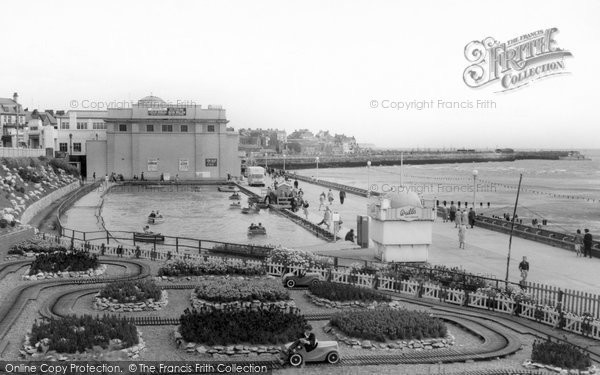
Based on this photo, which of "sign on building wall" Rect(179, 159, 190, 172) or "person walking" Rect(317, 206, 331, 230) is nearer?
"person walking" Rect(317, 206, 331, 230)

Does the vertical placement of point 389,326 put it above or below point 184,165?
below

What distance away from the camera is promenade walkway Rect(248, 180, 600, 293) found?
22.8 m

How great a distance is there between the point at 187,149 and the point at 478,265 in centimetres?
6273

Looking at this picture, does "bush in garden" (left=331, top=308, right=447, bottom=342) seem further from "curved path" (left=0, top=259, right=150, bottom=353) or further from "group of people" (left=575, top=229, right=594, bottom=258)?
"group of people" (left=575, top=229, right=594, bottom=258)

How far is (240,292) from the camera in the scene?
1833 cm

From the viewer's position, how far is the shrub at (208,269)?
22.0 m

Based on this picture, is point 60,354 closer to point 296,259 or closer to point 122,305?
point 122,305

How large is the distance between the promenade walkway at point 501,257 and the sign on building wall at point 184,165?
165 ft

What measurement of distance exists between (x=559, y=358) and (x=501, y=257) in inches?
574

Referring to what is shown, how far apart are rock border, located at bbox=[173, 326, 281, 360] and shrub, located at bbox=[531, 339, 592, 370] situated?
548cm

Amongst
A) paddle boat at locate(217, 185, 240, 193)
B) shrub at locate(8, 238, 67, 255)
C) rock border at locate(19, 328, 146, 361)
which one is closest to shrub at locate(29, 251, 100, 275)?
shrub at locate(8, 238, 67, 255)

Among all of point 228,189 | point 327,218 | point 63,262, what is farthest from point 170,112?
point 63,262

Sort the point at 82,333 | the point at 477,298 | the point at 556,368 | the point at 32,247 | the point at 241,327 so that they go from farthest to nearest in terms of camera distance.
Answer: the point at 32,247 < the point at 477,298 < the point at 241,327 < the point at 82,333 < the point at 556,368

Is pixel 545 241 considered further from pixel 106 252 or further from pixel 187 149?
pixel 187 149
